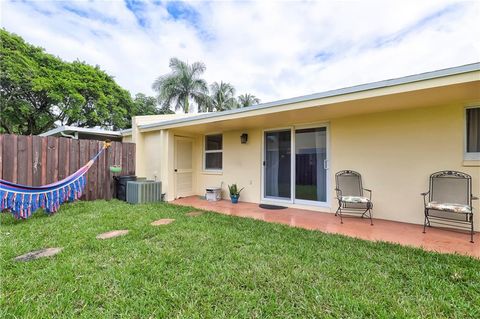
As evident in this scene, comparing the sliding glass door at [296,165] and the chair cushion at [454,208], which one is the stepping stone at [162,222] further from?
the chair cushion at [454,208]

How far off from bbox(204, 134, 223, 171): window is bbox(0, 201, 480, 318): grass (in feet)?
12.9

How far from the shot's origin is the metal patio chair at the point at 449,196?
3738 mm

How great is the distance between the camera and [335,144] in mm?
5090

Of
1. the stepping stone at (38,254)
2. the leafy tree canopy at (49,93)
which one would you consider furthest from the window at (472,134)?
the leafy tree canopy at (49,93)

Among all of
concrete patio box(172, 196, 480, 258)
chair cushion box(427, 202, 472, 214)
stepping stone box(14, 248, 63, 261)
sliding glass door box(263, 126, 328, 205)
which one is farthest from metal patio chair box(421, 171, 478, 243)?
stepping stone box(14, 248, 63, 261)

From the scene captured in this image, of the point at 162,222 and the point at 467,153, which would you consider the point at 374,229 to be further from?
the point at 162,222

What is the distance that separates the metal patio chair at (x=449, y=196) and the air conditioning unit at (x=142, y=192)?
245 inches

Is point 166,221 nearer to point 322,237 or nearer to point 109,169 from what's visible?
point 322,237

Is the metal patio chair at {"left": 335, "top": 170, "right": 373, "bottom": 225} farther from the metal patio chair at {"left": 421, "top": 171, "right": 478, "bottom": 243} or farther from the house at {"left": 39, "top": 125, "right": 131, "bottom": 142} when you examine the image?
the house at {"left": 39, "top": 125, "right": 131, "bottom": 142}

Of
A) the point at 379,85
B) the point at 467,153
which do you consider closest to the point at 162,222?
the point at 379,85

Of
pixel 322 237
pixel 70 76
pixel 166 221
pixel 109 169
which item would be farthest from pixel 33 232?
pixel 70 76

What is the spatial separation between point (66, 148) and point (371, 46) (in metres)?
9.48

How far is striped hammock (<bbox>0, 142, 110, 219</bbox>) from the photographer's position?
12.1ft

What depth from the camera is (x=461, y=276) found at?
221cm
